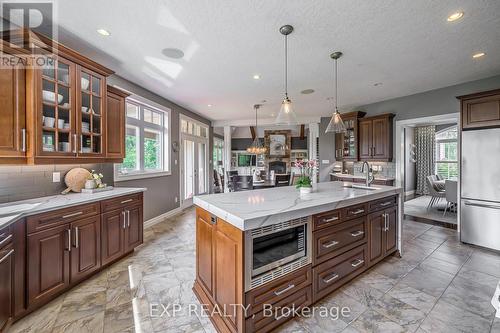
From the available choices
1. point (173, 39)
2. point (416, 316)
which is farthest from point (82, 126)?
point (416, 316)

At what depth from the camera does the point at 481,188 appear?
310cm

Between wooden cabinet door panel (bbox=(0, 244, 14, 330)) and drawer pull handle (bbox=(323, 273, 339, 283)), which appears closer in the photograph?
wooden cabinet door panel (bbox=(0, 244, 14, 330))

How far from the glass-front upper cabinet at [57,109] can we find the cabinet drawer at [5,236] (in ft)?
2.62

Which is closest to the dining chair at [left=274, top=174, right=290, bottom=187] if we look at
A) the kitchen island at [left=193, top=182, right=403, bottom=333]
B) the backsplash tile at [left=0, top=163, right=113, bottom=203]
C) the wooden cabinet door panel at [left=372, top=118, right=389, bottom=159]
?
the wooden cabinet door panel at [left=372, top=118, right=389, bottom=159]

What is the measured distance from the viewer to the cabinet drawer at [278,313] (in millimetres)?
1475

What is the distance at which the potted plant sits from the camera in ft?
7.94

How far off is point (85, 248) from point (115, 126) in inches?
63.0

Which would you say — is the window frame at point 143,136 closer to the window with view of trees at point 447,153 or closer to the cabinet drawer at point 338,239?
the cabinet drawer at point 338,239

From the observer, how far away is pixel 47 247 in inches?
72.7

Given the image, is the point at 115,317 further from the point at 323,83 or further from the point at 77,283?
the point at 323,83

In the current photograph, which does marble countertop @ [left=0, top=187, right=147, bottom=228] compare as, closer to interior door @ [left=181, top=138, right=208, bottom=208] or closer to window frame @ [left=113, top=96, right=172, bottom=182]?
window frame @ [left=113, top=96, right=172, bottom=182]

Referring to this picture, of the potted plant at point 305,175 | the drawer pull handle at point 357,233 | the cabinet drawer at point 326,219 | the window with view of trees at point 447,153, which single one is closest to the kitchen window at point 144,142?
the potted plant at point 305,175

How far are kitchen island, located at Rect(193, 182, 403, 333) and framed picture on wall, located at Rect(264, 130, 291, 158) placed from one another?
894cm

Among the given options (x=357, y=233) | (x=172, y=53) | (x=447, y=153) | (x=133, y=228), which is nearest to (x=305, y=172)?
(x=357, y=233)
